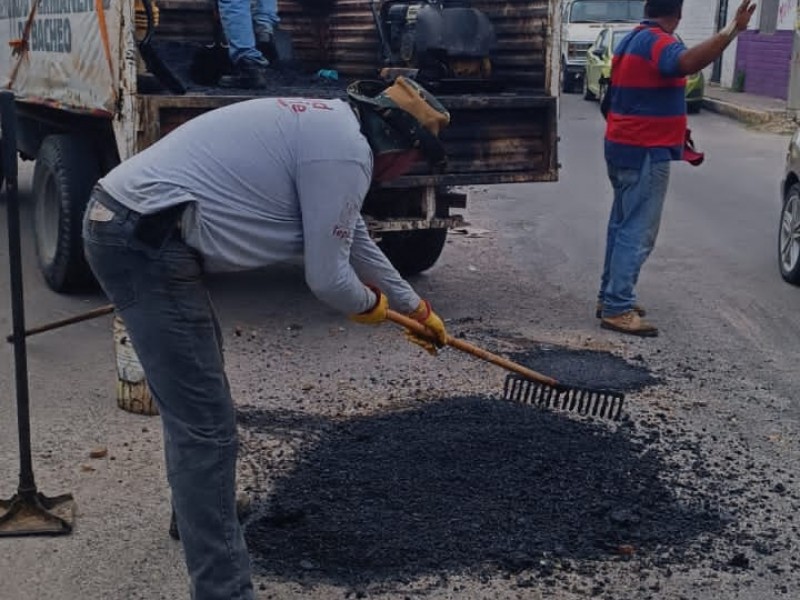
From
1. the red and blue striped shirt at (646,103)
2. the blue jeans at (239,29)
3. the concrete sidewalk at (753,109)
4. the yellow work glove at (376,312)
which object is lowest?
the concrete sidewalk at (753,109)

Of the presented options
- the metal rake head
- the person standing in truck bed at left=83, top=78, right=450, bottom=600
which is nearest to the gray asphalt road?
the metal rake head

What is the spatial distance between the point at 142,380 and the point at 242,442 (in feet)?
2.17

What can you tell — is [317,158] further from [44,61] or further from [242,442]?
[44,61]

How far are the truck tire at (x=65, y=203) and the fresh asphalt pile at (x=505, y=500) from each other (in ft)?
8.28

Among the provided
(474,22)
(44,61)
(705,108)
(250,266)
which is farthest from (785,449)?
(705,108)

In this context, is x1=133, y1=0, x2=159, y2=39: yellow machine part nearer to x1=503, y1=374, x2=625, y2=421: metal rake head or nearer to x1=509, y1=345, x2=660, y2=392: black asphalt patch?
x1=509, y1=345, x2=660, y2=392: black asphalt patch

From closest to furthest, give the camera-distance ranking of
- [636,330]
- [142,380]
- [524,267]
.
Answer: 1. [142,380]
2. [636,330]
3. [524,267]

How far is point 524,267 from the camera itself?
350 inches

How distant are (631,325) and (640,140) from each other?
108 centimetres

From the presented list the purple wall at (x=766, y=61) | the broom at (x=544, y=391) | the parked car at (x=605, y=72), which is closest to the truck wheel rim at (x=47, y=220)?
the broom at (x=544, y=391)

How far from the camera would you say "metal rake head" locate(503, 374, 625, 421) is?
5.00 m

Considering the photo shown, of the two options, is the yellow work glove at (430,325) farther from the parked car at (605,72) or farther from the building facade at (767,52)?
the building facade at (767,52)

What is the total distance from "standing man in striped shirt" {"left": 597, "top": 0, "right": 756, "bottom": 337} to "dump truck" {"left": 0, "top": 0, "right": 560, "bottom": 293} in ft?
1.65

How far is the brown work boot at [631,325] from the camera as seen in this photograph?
6918 millimetres
